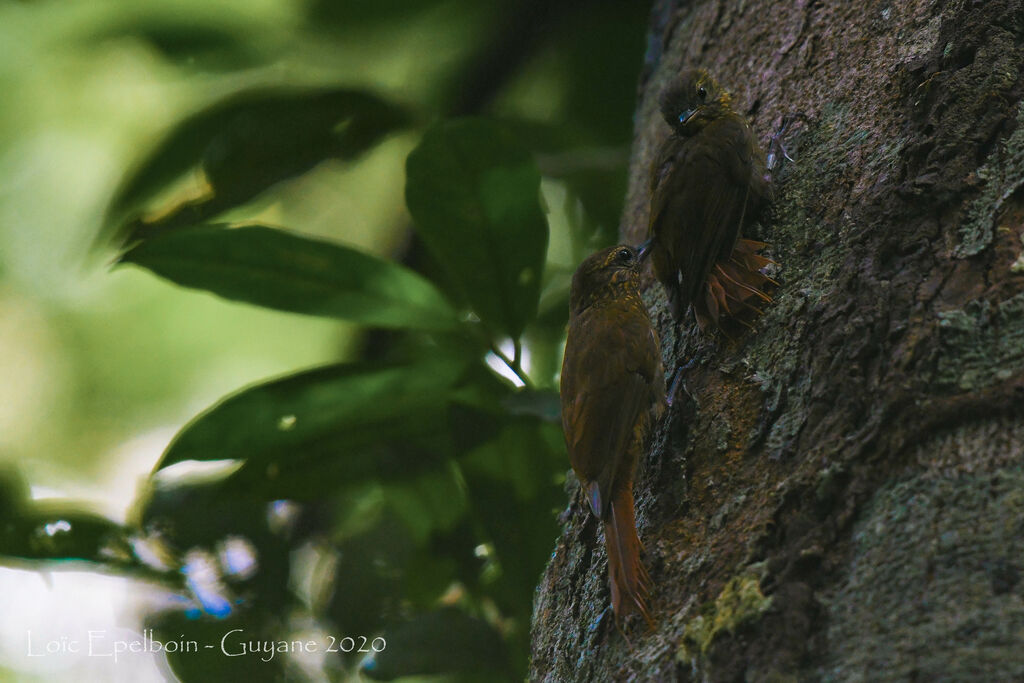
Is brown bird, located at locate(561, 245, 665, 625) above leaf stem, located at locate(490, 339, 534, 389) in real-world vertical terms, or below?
below

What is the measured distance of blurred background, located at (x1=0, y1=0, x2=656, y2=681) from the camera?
2.93m

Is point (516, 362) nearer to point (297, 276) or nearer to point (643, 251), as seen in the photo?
point (643, 251)

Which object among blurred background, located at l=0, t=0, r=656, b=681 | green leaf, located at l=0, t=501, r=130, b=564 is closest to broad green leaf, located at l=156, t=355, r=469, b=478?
blurred background, located at l=0, t=0, r=656, b=681

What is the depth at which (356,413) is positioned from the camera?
2.57m

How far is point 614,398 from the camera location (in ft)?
6.02

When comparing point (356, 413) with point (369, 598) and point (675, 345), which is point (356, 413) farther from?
point (675, 345)

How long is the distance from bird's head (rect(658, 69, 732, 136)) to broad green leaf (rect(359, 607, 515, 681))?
4.76 feet

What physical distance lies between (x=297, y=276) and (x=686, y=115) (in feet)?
3.74

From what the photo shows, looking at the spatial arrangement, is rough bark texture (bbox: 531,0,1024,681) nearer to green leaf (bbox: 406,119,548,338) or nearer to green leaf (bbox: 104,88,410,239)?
green leaf (bbox: 406,119,548,338)

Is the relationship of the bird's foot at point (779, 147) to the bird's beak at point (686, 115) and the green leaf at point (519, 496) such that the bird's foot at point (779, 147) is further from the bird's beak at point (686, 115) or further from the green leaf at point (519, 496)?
the green leaf at point (519, 496)

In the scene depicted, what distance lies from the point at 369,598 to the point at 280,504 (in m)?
0.56

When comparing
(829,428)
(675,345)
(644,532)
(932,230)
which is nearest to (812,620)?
(829,428)

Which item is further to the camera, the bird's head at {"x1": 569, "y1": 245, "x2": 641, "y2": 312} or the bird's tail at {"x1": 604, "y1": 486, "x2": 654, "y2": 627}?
the bird's head at {"x1": 569, "y1": 245, "x2": 641, "y2": 312}

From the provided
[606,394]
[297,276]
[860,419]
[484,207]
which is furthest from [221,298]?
[860,419]
